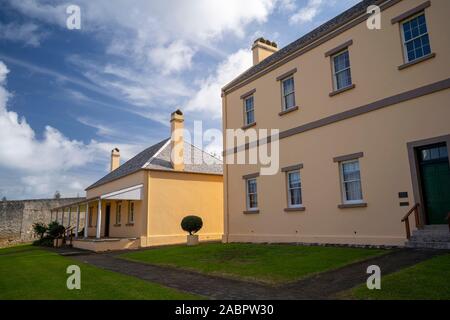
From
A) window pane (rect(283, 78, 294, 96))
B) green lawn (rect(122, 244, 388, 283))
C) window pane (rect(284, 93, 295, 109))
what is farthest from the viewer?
window pane (rect(283, 78, 294, 96))

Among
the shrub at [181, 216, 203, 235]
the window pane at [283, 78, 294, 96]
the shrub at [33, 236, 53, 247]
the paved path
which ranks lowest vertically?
the paved path

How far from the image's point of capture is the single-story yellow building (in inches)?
862

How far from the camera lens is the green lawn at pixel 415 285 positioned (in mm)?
6344

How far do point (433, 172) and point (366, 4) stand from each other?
7286 mm

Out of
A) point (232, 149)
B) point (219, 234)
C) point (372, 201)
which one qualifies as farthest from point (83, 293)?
point (219, 234)

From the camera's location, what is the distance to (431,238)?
34.6 feet

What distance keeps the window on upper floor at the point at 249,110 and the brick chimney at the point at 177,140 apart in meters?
7.04

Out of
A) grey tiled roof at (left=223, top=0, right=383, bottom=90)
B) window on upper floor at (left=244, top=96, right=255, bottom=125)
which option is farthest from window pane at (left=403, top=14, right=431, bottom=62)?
window on upper floor at (left=244, top=96, right=255, bottom=125)

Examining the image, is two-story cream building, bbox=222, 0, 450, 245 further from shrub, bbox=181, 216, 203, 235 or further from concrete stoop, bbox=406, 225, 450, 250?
shrub, bbox=181, 216, 203, 235

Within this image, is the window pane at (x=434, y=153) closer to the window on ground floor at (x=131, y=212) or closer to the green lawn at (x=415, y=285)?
the green lawn at (x=415, y=285)

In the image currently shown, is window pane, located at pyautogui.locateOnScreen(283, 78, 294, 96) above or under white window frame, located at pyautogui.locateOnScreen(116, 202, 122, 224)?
above

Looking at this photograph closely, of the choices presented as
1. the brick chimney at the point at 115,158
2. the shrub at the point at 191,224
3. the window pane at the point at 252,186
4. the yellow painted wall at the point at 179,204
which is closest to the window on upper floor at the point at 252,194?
the window pane at the point at 252,186

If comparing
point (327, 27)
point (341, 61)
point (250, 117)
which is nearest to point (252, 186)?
point (250, 117)

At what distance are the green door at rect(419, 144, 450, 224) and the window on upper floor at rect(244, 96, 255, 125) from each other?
30.3ft
